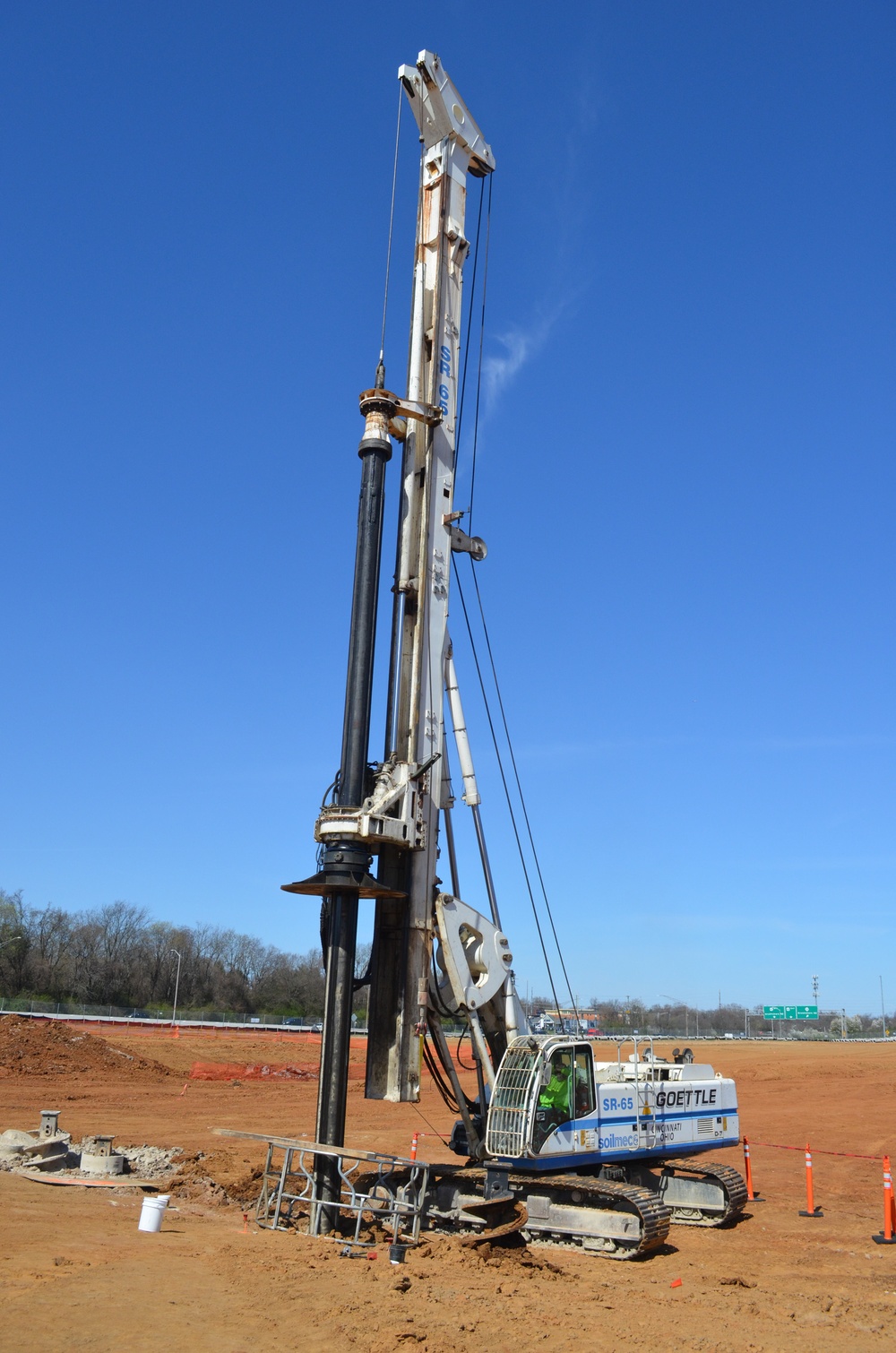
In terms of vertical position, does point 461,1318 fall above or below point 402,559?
below

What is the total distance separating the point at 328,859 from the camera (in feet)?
41.4

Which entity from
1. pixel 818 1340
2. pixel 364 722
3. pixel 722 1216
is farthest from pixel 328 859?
pixel 722 1216

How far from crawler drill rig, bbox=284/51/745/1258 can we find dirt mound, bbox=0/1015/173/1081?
23.0 metres

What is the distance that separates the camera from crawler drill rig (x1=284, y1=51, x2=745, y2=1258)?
1266cm

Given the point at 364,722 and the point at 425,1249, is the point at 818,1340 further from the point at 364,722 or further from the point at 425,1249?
the point at 364,722

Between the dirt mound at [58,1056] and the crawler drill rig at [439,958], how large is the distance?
2303 centimetres

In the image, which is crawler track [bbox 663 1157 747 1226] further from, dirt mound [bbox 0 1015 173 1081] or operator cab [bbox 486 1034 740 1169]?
dirt mound [bbox 0 1015 173 1081]

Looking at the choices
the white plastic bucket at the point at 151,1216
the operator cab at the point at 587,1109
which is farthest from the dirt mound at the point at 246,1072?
the white plastic bucket at the point at 151,1216

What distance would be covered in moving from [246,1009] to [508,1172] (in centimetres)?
7991

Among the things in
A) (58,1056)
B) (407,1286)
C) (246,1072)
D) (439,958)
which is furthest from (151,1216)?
(246,1072)

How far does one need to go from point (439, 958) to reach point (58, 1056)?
87.0 ft

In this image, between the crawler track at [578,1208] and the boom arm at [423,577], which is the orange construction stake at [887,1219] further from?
the boom arm at [423,577]

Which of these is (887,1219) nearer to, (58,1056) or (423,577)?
(423,577)

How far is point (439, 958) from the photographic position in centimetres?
1352
